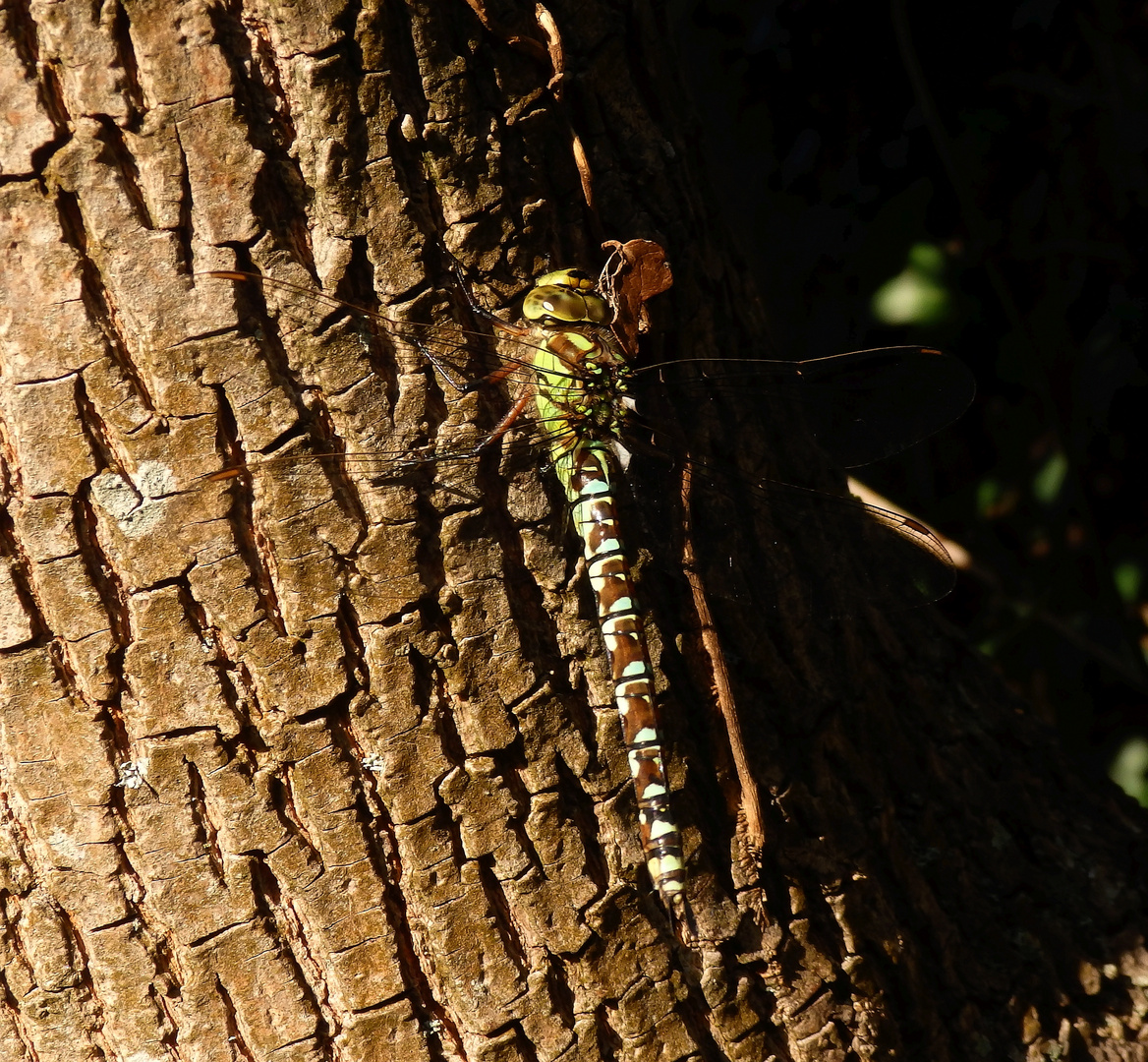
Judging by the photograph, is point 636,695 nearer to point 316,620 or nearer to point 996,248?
point 316,620

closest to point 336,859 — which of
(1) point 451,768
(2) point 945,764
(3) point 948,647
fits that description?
(1) point 451,768

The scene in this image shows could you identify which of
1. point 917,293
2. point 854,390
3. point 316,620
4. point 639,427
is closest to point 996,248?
point 917,293

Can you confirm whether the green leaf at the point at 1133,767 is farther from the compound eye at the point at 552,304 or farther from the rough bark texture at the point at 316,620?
the compound eye at the point at 552,304

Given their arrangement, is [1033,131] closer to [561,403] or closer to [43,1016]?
[561,403]

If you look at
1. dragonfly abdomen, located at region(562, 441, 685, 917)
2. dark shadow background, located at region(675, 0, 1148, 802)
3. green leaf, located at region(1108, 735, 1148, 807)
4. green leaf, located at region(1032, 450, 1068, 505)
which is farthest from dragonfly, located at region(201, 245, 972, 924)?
green leaf, located at region(1108, 735, 1148, 807)

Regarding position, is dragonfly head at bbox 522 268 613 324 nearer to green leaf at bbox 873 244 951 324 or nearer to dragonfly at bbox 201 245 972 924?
dragonfly at bbox 201 245 972 924

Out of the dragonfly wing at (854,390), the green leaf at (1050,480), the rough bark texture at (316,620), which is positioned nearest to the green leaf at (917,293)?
the green leaf at (1050,480)

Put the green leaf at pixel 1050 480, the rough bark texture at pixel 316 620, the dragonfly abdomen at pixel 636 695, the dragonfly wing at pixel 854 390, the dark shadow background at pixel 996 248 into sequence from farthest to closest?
the green leaf at pixel 1050 480
the dark shadow background at pixel 996 248
the dragonfly wing at pixel 854 390
the dragonfly abdomen at pixel 636 695
the rough bark texture at pixel 316 620
